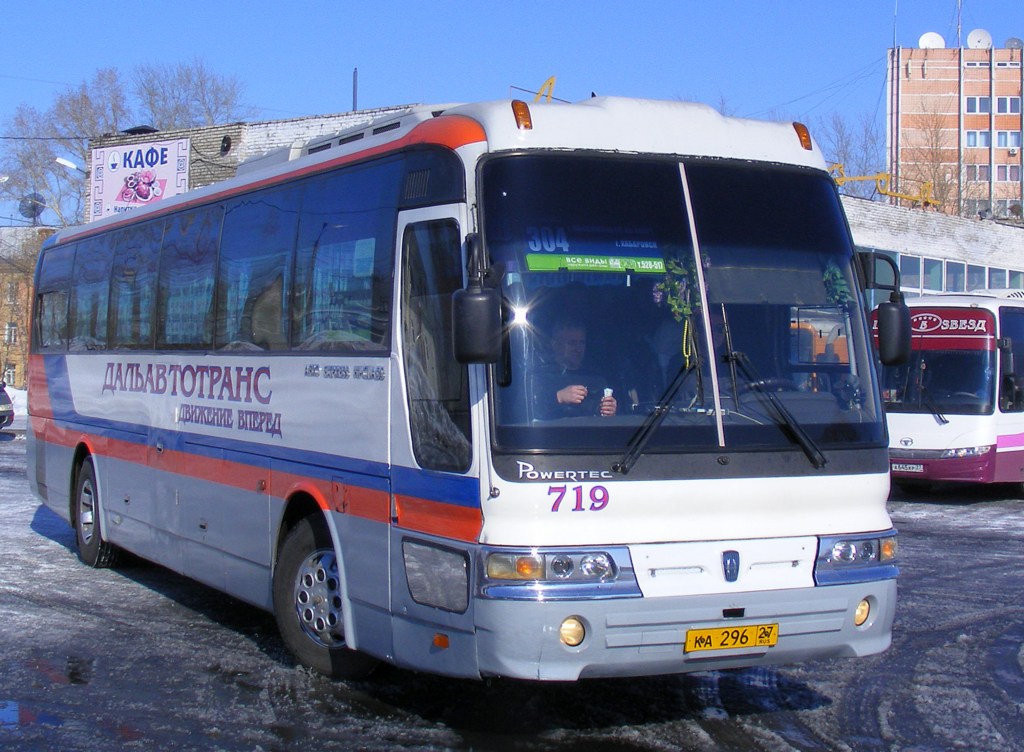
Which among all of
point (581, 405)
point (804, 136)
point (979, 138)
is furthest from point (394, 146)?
point (979, 138)

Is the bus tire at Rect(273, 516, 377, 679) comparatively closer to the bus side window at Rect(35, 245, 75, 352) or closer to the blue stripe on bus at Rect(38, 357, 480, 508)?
the blue stripe on bus at Rect(38, 357, 480, 508)

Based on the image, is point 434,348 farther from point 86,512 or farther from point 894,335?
point 86,512

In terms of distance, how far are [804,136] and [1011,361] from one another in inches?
Answer: 501

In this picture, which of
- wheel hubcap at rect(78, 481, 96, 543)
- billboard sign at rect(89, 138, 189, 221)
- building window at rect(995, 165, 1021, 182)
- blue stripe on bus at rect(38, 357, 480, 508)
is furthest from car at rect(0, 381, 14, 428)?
building window at rect(995, 165, 1021, 182)

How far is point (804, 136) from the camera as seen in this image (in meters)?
7.05

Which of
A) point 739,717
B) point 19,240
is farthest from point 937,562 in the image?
point 19,240

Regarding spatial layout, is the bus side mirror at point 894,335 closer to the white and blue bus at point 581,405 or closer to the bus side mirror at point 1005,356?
the white and blue bus at point 581,405

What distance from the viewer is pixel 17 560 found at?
11.8 meters

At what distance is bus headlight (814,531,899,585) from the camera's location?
20.3 feet

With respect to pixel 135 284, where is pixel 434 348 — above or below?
below

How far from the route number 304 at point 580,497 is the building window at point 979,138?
110 meters

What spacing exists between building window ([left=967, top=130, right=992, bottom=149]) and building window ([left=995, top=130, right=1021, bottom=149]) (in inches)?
26.4

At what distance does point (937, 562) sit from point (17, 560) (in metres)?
8.67

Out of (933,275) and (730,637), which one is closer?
(730,637)
